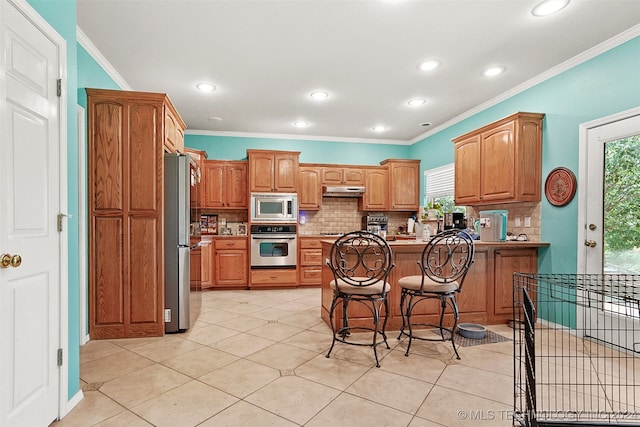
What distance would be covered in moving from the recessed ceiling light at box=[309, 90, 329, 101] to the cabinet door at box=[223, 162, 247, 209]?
192 cm

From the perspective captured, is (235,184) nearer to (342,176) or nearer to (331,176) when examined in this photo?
(331,176)

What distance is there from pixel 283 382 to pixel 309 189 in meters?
4.01

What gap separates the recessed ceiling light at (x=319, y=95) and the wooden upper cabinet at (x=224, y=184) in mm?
1913

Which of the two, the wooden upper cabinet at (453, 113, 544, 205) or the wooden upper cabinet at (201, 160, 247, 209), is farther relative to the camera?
the wooden upper cabinet at (201, 160, 247, 209)

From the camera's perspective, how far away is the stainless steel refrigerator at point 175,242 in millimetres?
3195

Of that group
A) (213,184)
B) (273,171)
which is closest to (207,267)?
(213,184)

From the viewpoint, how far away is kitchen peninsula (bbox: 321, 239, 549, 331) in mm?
3322

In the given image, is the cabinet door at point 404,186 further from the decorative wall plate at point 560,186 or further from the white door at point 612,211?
the white door at point 612,211

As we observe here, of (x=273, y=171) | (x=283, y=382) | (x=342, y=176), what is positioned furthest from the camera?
(x=342, y=176)

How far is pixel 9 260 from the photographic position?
1450 mm

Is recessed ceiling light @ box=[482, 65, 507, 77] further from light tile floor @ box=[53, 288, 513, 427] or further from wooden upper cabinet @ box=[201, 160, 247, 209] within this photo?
wooden upper cabinet @ box=[201, 160, 247, 209]

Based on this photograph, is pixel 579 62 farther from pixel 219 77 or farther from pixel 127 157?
pixel 127 157

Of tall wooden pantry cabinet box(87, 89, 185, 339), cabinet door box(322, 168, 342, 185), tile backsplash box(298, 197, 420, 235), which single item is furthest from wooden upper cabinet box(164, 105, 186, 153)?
tile backsplash box(298, 197, 420, 235)

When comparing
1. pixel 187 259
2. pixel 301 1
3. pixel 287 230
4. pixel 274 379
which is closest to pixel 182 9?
pixel 301 1
